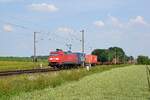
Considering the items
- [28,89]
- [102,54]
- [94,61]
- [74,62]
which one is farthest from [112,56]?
[28,89]

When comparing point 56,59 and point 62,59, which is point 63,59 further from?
point 56,59

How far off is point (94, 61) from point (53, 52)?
3621 cm

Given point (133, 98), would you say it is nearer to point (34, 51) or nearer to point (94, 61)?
point (34, 51)

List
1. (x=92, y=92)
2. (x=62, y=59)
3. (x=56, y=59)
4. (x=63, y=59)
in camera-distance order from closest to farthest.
A: (x=92, y=92)
(x=56, y=59)
(x=62, y=59)
(x=63, y=59)

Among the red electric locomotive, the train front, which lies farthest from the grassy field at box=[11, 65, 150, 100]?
the red electric locomotive

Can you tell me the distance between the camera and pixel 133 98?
18.7 metres

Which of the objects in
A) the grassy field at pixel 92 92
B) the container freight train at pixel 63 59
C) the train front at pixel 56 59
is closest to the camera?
the grassy field at pixel 92 92

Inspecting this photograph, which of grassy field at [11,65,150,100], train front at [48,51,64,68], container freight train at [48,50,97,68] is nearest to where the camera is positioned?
grassy field at [11,65,150,100]

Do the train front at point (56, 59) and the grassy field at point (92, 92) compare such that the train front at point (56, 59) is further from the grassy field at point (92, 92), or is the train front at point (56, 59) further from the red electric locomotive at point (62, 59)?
the grassy field at point (92, 92)

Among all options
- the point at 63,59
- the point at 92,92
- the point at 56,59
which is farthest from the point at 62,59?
the point at 92,92

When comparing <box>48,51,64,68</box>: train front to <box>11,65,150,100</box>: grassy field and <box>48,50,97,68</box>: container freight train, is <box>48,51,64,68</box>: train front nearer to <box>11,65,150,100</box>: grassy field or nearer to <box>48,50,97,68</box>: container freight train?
<box>48,50,97,68</box>: container freight train

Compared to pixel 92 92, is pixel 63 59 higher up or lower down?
higher up

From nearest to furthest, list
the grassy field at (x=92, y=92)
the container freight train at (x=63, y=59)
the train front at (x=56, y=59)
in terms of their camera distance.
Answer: the grassy field at (x=92, y=92) < the train front at (x=56, y=59) < the container freight train at (x=63, y=59)

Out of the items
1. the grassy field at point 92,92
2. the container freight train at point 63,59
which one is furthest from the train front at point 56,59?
the grassy field at point 92,92
